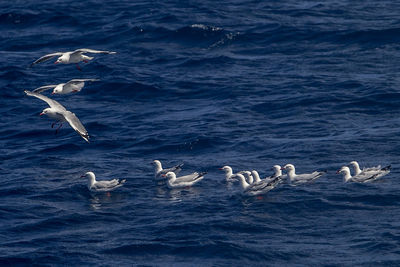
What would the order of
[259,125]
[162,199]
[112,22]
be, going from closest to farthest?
1. [162,199]
2. [259,125]
3. [112,22]

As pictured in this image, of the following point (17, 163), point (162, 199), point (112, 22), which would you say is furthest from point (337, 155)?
point (112, 22)

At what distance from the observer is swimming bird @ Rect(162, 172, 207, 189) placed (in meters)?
31.9

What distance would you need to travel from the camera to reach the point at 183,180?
32.0 metres

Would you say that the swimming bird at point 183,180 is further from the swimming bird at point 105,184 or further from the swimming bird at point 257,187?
the swimming bird at point 257,187

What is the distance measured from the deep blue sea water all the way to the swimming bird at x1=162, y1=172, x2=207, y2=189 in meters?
0.33

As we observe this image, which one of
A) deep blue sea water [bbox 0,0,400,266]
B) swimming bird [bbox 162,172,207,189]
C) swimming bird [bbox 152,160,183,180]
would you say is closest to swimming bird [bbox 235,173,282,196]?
deep blue sea water [bbox 0,0,400,266]

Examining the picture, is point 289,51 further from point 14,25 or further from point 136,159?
point 14,25

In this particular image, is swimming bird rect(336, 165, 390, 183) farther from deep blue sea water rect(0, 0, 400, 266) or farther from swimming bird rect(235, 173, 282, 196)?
swimming bird rect(235, 173, 282, 196)

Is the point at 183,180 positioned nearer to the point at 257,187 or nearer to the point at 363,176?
the point at 257,187

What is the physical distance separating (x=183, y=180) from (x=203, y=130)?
18.7ft

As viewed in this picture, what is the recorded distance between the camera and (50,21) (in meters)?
55.5

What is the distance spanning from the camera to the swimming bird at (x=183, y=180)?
105 feet

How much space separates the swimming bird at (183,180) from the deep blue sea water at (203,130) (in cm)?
33

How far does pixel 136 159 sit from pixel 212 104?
21.7 ft
